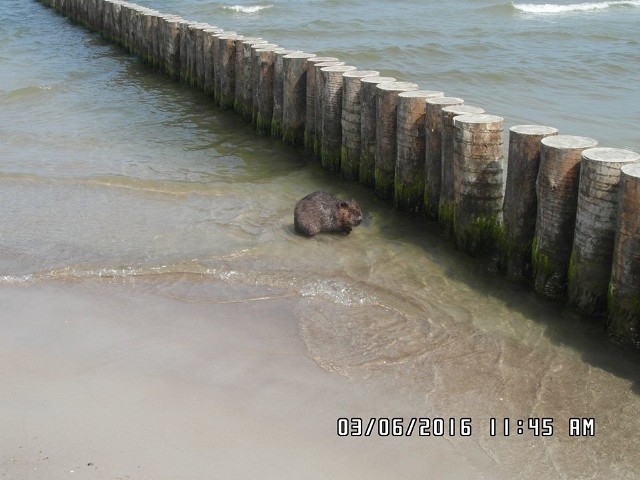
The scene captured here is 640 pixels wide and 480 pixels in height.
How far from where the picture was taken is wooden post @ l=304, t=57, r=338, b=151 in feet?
33.5

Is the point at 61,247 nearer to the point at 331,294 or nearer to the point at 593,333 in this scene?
the point at 331,294

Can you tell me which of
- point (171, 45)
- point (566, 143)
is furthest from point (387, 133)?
point (171, 45)

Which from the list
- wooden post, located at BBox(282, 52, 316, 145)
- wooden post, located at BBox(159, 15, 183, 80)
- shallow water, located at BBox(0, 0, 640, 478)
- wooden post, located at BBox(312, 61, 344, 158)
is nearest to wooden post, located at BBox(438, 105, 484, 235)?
shallow water, located at BBox(0, 0, 640, 478)

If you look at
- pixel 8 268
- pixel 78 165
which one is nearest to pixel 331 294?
pixel 8 268

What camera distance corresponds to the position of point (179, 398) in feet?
17.0

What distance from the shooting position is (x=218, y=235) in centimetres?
826

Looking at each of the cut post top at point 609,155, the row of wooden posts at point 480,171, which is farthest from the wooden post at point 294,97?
the cut post top at point 609,155

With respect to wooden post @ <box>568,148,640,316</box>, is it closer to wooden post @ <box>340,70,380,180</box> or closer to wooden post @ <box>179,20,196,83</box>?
wooden post @ <box>340,70,380,180</box>

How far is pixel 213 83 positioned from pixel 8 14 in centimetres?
1965

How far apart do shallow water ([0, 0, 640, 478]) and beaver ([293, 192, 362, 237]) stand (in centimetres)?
14

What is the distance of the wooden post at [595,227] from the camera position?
19.1 ft

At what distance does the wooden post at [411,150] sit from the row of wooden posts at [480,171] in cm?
1

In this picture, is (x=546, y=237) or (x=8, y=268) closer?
(x=546, y=237)

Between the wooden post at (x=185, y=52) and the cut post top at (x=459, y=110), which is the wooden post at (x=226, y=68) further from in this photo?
the cut post top at (x=459, y=110)
